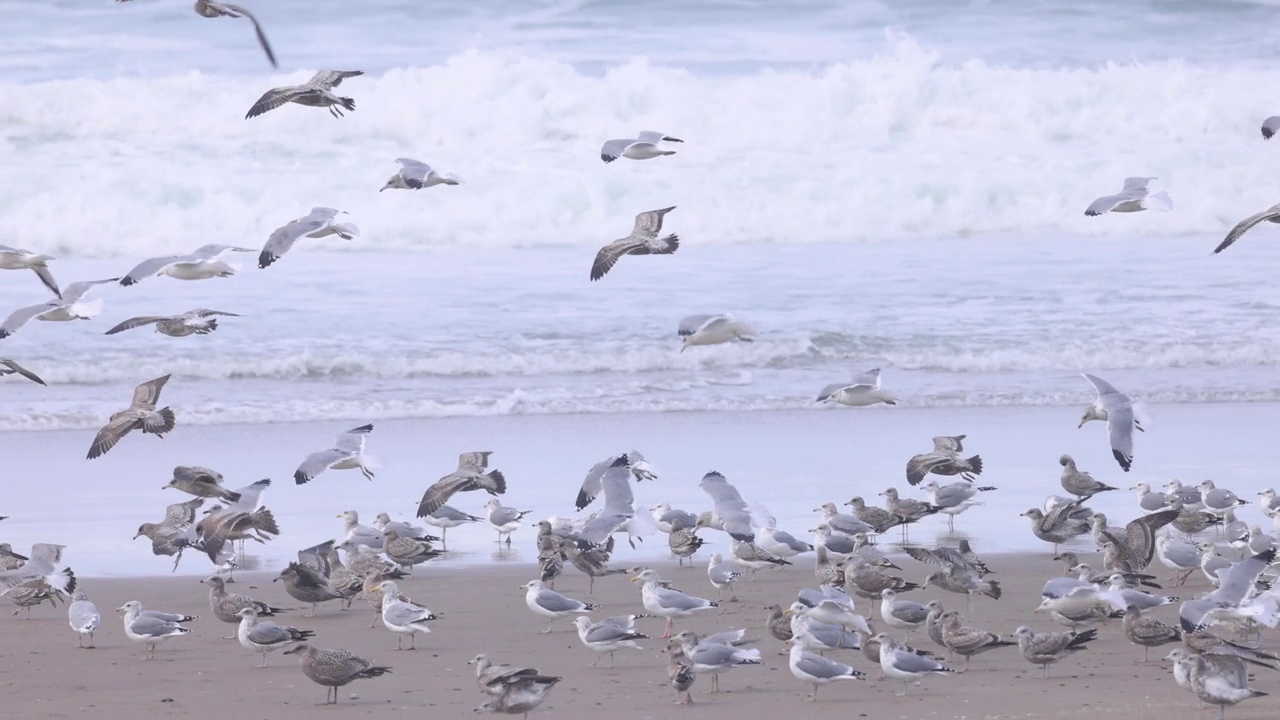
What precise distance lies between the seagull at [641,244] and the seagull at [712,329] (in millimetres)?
466

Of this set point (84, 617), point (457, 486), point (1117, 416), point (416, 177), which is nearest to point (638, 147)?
point (416, 177)

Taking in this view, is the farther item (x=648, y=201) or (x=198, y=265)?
(x=648, y=201)

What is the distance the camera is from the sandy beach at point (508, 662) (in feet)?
23.2

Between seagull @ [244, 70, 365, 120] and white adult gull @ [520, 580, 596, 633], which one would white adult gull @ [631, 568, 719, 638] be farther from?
seagull @ [244, 70, 365, 120]

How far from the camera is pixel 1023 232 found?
82.4 ft

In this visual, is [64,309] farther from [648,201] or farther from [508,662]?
[648,201]

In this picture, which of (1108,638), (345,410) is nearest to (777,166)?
(345,410)

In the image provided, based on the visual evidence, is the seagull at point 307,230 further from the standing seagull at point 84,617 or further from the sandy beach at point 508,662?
the standing seagull at point 84,617

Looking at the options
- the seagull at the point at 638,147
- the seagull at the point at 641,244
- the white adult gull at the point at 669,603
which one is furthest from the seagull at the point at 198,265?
the white adult gull at the point at 669,603

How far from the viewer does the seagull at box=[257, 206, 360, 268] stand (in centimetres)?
1014

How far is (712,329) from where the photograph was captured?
35.6 feet

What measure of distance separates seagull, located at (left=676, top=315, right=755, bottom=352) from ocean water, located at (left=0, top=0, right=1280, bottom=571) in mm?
3213

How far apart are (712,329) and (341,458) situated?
238 centimetres

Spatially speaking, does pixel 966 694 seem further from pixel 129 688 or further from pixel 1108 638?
pixel 129 688
